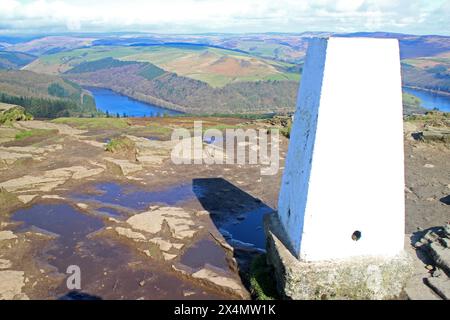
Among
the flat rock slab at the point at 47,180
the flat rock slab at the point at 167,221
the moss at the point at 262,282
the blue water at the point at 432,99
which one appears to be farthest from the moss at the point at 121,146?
the blue water at the point at 432,99

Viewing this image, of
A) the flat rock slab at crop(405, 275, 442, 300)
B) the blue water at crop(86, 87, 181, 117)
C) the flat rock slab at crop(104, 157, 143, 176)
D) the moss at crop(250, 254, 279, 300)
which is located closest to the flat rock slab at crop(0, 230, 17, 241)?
the flat rock slab at crop(104, 157, 143, 176)

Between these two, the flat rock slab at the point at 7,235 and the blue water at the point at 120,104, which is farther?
the blue water at the point at 120,104

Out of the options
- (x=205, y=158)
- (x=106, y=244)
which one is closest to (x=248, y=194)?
(x=205, y=158)

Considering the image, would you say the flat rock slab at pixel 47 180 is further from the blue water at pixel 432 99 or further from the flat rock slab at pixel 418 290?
the blue water at pixel 432 99

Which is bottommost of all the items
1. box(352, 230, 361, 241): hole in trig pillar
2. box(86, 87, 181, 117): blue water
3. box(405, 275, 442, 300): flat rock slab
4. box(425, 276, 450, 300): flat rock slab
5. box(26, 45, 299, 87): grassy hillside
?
box(86, 87, 181, 117): blue water

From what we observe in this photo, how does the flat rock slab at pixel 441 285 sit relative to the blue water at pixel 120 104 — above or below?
above

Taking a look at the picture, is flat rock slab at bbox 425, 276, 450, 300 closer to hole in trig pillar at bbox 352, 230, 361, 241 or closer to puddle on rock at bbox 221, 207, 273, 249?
hole in trig pillar at bbox 352, 230, 361, 241
